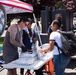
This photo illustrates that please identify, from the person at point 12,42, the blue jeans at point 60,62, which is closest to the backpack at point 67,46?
the blue jeans at point 60,62

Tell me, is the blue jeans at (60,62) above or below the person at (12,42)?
below

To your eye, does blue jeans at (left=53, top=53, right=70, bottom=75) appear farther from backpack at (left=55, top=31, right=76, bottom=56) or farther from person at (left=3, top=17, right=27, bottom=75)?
person at (left=3, top=17, right=27, bottom=75)

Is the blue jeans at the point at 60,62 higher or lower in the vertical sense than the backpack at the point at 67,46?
lower

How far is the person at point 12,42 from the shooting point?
6.39 m

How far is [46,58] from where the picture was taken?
23.0 ft

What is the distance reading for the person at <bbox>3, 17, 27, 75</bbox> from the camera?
639 centimetres

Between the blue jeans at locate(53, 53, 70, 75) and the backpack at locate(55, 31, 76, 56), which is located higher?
the backpack at locate(55, 31, 76, 56)

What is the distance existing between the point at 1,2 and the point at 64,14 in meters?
6.80

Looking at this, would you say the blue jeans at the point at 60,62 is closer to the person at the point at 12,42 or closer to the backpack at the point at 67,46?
the backpack at the point at 67,46

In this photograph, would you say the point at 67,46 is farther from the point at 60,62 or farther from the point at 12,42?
the point at 12,42

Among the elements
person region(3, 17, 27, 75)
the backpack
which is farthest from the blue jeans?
person region(3, 17, 27, 75)

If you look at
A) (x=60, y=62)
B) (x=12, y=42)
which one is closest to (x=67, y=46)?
(x=60, y=62)

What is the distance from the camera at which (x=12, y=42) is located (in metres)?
6.38

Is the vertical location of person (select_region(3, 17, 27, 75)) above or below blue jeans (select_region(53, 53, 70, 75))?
above
